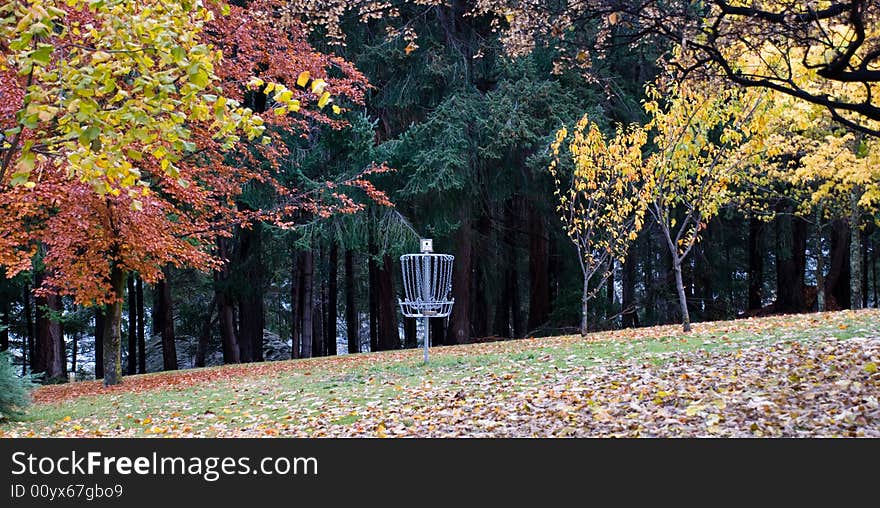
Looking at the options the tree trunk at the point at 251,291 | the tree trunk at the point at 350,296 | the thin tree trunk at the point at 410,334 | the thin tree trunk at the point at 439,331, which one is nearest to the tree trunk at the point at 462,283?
the thin tree trunk at the point at 439,331

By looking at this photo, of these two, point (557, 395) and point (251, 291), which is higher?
point (251, 291)

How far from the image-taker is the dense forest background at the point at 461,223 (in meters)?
16.7

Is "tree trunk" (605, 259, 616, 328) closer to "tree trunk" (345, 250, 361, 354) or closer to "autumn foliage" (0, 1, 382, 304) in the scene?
"tree trunk" (345, 250, 361, 354)

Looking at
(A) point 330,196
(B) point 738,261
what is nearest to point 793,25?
(A) point 330,196

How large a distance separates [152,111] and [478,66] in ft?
49.1

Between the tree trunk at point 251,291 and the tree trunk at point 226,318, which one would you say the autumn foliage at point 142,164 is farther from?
the tree trunk at point 226,318

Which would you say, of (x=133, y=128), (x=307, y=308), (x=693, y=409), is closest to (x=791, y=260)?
(x=307, y=308)

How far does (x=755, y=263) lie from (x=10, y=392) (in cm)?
1991

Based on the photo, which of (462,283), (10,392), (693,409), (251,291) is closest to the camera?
(693,409)

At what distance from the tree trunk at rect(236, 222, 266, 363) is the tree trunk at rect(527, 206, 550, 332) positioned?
24.1ft

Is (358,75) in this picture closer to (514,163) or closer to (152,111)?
(514,163)

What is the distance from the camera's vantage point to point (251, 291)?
1948 centimetres

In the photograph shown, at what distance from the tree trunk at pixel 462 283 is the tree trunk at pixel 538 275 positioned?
257 cm

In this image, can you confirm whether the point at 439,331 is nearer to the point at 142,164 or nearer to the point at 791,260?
the point at 791,260
